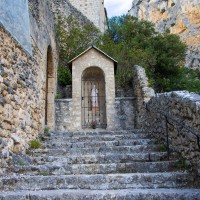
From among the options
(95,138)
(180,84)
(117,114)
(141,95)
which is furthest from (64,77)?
(180,84)

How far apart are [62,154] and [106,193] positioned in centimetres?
196

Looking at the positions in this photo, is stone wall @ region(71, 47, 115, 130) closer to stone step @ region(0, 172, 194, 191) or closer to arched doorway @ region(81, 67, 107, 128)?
arched doorway @ region(81, 67, 107, 128)

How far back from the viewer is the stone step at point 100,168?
388cm

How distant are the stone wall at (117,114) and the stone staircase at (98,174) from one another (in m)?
4.08

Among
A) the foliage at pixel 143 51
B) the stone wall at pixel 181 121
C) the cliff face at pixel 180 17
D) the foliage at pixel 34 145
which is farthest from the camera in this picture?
the cliff face at pixel 180 17

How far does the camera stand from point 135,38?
50.8 feet

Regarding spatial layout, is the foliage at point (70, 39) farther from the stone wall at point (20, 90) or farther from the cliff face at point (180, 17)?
the cliff face at point (180, 17)

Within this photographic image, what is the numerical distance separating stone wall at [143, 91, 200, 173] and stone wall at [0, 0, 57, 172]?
8.90ft

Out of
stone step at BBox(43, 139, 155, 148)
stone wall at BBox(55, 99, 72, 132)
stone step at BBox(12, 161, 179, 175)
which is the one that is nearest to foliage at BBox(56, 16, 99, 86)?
stone wall at BBox(55, 99, 72, 132)

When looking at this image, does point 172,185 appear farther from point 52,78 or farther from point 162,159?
point 52,78

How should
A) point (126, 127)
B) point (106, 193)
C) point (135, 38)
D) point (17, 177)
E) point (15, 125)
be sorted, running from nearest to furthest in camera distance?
point (106, 193) → point (17, 177) → point (15, 125) → point (126, 127) → point (135, 38)

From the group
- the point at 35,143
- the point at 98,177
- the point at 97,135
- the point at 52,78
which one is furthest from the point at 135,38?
the point at 98,177

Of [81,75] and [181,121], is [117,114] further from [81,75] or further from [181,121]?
[181,121]

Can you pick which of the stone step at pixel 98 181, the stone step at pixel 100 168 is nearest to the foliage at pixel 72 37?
the stone step at pixel 100 168
